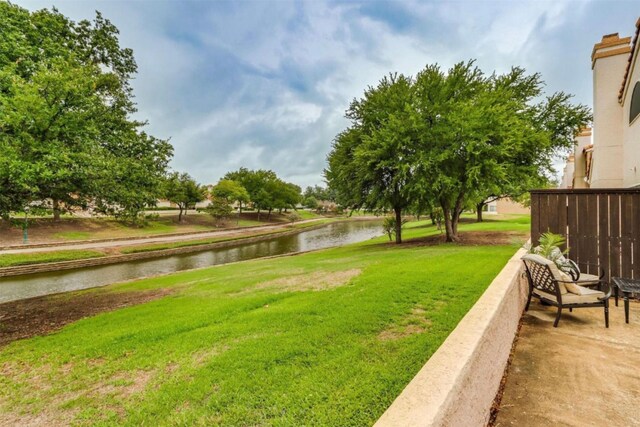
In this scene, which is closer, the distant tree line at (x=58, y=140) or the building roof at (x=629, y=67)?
the distant tree line at (x=58, y=140)

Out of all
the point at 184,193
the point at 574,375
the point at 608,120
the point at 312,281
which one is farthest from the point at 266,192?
the point at 574,375

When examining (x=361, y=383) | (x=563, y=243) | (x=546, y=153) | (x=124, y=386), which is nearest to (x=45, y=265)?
(x=124, y=386)

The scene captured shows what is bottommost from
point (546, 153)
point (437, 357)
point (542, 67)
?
point (437, 357)

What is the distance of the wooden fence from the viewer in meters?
4.95

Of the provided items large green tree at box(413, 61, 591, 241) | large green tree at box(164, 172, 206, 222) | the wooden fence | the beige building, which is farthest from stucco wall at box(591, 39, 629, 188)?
large green tree at box(164, 172, 206, 222)

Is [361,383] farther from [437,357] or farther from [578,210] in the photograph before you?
[578,210]

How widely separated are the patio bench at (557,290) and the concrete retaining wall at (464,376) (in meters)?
1.18

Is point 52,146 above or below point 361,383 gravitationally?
above

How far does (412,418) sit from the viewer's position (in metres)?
1.33

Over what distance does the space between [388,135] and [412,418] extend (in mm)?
12764

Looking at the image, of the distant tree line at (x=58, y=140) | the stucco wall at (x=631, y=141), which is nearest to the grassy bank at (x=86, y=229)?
the distant tree line at (x=58, y=140)

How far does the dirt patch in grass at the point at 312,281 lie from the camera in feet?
22.9

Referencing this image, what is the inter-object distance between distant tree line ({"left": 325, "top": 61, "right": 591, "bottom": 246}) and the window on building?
13.7 feet

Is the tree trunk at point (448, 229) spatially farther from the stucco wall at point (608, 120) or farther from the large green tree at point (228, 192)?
the large green tree at point (228, 192)
